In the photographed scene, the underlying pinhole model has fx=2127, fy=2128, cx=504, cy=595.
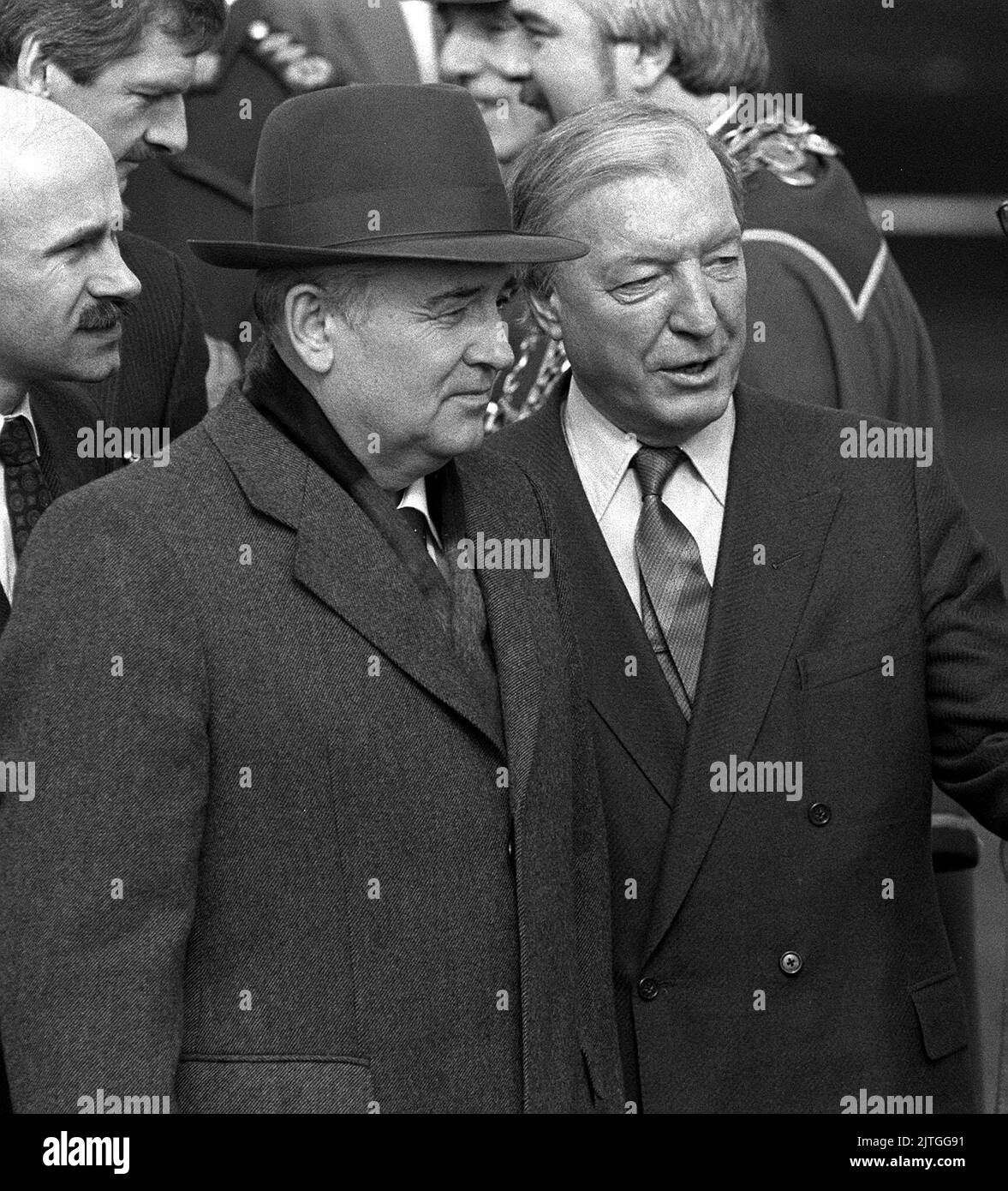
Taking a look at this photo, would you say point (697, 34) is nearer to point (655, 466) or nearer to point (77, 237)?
point (655, 466)

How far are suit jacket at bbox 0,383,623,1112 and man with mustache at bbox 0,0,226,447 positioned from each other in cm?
80

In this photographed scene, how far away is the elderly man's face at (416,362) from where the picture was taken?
2322 millimetres

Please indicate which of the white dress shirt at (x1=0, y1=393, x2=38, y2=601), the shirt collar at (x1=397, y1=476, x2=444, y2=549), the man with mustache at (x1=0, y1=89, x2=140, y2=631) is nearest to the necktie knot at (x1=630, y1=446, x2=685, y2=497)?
the shirt collar at (x1=397, y1=476, x2=444, y2=549)

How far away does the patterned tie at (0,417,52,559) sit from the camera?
8.68ft

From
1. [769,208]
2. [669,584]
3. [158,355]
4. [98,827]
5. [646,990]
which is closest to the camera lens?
[98,827]

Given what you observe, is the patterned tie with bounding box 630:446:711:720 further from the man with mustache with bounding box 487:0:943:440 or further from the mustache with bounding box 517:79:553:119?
the mustache with bounding box 517:79:553:119

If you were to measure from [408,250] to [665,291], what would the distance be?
1.77ft

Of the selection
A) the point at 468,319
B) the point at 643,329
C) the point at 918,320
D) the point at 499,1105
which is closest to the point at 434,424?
the point at 468,319

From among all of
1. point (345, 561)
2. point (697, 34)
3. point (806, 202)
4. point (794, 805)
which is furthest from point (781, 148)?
point (345, 561)

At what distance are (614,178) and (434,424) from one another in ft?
1.89

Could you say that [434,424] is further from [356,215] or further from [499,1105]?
[499,1105]

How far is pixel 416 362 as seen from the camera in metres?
2.32

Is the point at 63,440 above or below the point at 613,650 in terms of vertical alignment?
above

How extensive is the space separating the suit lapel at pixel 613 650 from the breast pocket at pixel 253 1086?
714mm
